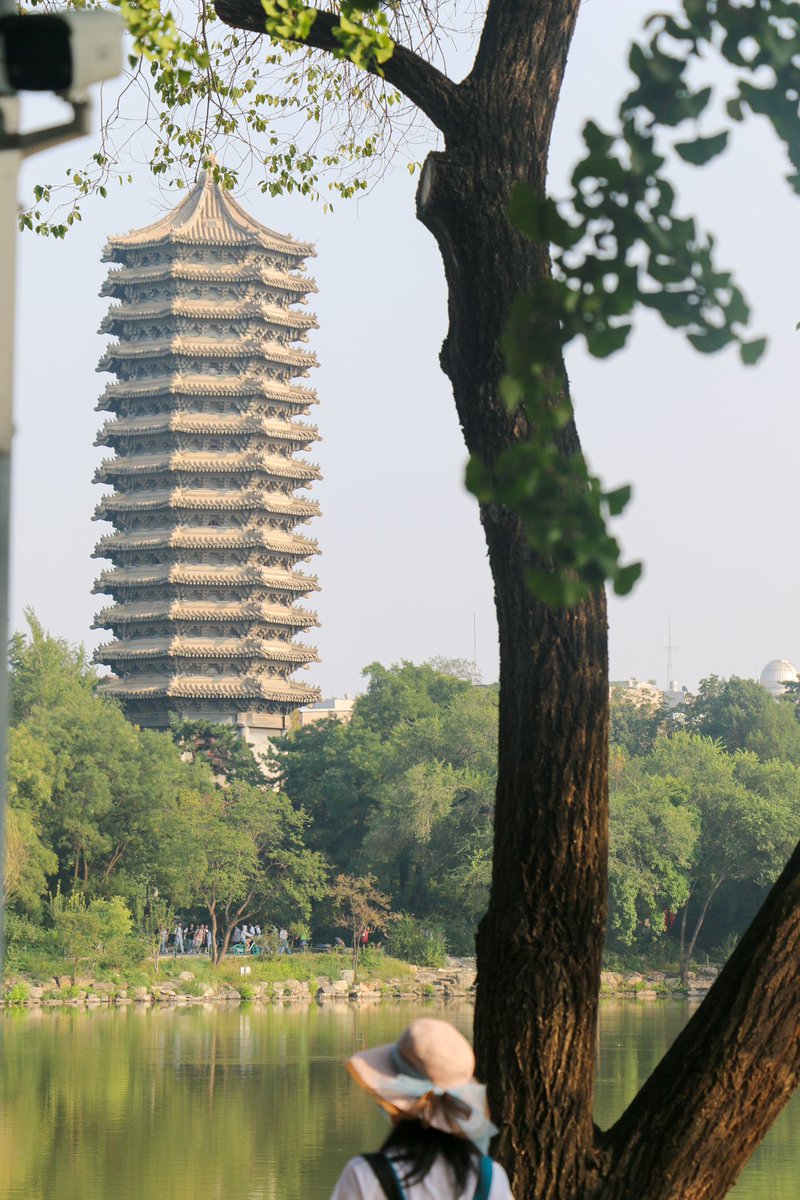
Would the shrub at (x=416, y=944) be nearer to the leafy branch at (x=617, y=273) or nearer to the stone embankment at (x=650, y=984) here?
the stone embankment at (x=650, y=984)

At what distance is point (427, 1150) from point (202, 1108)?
1645 cm

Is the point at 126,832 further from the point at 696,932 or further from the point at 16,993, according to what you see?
the point at 696,932

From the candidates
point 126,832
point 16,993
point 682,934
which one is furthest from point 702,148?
point 682,934

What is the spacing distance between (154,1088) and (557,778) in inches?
664

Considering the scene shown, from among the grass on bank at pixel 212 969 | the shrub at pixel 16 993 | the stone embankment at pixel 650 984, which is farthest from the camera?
the stone embankment at pixel 650 984

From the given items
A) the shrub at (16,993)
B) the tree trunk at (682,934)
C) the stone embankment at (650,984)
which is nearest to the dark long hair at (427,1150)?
the shrub at (16,993)

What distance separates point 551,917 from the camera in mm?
3375

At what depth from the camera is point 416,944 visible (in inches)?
1353

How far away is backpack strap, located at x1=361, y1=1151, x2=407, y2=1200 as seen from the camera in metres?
2.17

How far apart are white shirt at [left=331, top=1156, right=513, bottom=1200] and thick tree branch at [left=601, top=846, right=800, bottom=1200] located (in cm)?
92

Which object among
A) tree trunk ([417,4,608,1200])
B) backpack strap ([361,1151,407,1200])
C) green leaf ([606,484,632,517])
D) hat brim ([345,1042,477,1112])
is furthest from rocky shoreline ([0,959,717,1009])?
green leaf ([606,484,632,517])

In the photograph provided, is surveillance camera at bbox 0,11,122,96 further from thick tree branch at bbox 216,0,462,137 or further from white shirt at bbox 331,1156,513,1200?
thick tree branch at bbox 216,0,462,137

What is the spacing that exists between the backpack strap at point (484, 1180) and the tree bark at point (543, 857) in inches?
35.8

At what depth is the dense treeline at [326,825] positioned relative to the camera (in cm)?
3253
